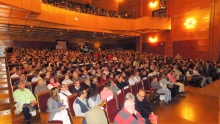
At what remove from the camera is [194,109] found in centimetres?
464

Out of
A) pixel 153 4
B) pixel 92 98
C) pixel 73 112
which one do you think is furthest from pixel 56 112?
pixel 153 4

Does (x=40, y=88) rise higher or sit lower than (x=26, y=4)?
lower

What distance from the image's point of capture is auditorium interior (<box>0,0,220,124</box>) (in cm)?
401

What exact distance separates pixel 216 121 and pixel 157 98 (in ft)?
6.27

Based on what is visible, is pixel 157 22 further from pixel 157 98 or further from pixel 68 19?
pixel 157 98

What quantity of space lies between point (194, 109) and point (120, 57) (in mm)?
7376

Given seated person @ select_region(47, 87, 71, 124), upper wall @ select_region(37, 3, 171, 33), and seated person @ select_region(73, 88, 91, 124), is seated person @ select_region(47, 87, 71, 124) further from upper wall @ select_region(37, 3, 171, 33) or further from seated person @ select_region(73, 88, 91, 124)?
upper wall @ select_region(37, 3, 171, 33)

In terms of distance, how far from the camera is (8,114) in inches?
142

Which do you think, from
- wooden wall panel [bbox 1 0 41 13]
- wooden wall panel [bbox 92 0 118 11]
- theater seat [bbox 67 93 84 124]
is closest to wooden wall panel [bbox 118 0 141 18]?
wooden wall panel [bbox 92 0 118 11]

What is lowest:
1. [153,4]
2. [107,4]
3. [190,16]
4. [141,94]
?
[141,94]

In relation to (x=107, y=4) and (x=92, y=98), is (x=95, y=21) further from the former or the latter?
(x=92, y=98)

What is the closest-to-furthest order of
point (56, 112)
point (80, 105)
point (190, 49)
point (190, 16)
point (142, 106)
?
1. point (56, 112)
2. point (80, 105)
3. point (142, 106)
4. point (190, 16)
5. point (190, 49)

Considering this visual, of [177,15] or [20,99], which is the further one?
[177,15]

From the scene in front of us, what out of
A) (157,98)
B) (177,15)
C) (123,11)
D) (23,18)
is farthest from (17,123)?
(123,11)
